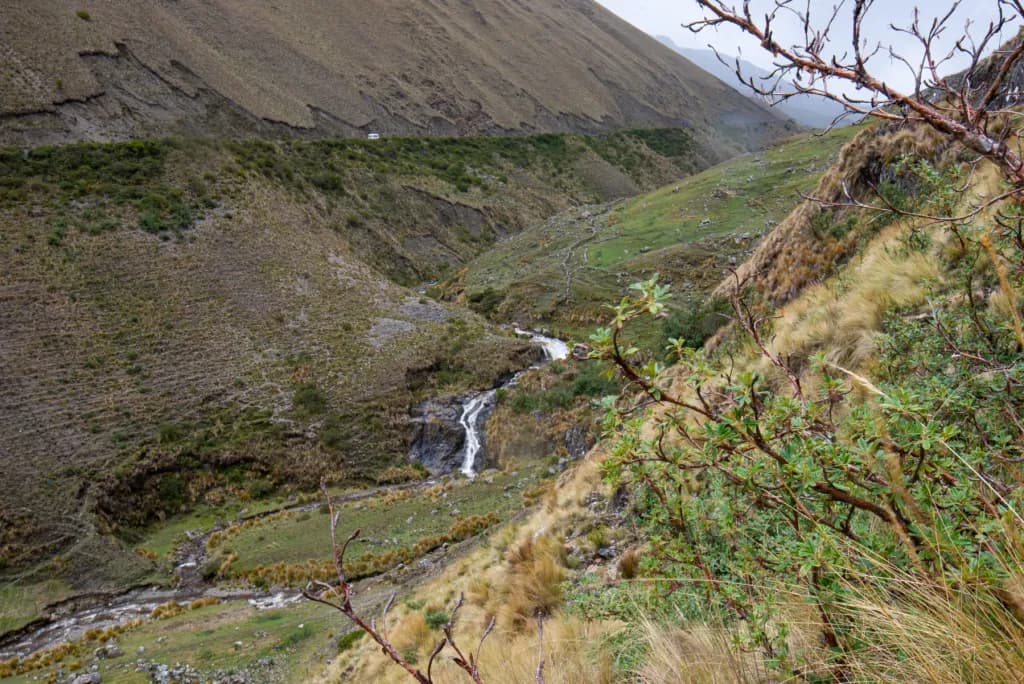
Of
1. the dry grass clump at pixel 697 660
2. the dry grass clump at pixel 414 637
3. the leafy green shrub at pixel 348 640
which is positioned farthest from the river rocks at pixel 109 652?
the dry grass clump at pixel 697 660

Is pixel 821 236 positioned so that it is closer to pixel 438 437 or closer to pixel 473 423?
pixel 473 423

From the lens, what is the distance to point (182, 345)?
28.1 meters

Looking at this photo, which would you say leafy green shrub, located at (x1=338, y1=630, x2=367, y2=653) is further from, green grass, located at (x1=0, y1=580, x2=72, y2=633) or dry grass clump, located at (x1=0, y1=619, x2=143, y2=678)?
green grass, located at (x1=0, y1=580, x2=72, y2=633)

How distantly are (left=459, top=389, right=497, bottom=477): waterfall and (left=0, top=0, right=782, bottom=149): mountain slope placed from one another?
31.3 metres

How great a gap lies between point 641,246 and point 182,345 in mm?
24953

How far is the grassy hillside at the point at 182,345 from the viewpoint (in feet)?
75.4

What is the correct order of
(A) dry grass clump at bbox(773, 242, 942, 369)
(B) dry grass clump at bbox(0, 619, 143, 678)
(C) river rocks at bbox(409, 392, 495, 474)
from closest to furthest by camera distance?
(A) dry grass clump at bbox(773, 242, 942, 369)
(B) dry grass clump at bbox(0, 619, 143, 678)
(C) river rocks at bbox(409, 392, 495, 474)

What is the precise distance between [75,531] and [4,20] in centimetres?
3929

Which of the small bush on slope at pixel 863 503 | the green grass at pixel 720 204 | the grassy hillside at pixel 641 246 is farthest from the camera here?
the green grass at pixel 720 204

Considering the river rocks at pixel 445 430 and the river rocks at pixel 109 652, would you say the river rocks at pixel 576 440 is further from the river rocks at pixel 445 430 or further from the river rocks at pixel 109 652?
the river rocks at pixel 109 652

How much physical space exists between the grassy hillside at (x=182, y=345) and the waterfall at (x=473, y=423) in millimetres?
1291

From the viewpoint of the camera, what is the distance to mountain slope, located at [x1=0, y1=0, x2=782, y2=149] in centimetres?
4234

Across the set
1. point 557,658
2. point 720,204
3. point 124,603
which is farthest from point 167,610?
point 720,204

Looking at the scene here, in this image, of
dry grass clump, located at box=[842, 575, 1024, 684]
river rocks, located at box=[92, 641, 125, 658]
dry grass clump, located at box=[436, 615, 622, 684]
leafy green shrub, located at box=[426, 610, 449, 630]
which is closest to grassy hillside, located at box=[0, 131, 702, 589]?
river rocks, located at box=[92, 641, 125, 658]
